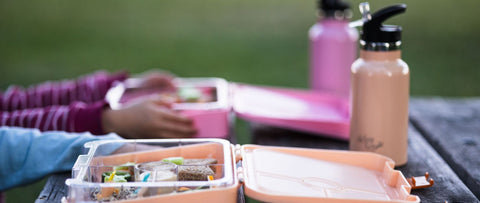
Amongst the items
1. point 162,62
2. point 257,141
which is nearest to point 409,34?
point 162,62

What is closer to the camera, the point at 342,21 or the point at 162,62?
the point at 342,21

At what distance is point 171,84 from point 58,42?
3449mm

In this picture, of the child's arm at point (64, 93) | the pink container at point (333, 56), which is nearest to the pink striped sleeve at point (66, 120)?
the child's arm at point (64, 93)

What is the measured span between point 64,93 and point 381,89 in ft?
3.62

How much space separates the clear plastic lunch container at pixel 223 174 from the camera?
725 millimetres

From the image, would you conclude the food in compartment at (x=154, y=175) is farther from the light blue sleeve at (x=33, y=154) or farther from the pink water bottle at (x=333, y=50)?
the pink water bottle at (x=333, y=50)

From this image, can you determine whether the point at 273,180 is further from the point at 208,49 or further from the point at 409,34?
the point at 409,34

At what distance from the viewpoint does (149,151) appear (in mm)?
907

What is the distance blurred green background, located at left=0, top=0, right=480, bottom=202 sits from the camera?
3.99 m

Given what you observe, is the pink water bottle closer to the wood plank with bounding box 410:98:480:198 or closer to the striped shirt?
the wood plank with bounding box 410:98:480:198

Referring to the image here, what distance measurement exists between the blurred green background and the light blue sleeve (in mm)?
2768

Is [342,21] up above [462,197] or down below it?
above

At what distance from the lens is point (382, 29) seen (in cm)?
97

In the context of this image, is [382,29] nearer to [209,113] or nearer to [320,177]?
[320,177]
